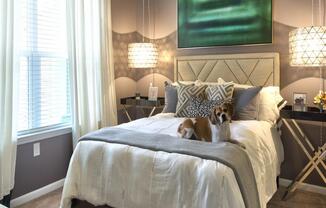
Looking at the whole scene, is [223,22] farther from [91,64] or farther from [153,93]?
[91,64]

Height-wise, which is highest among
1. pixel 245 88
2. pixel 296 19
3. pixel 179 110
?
pixel 296 19

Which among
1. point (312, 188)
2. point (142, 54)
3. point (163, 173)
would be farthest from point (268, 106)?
point (142, 54)

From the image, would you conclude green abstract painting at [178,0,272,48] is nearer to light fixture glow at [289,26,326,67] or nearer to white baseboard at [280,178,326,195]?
light fixture glow at [289,26,326,67]

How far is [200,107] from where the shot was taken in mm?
2906

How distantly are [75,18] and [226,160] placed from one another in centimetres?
245

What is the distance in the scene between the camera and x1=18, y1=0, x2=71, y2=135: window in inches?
114

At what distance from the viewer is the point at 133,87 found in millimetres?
4434

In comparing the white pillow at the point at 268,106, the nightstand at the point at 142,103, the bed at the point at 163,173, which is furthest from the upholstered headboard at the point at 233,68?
the bed at the point at 163,173

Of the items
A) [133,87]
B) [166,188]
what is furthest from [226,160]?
[133,87]

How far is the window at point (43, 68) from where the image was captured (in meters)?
2.90

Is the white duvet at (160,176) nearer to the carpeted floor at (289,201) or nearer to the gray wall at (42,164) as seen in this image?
the carpeted floor at (289,201)

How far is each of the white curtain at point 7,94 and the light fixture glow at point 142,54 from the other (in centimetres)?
158

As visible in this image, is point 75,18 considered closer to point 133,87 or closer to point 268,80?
point 133,87

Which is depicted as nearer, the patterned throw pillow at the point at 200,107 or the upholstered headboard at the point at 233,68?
the patterned throw pillow at the point at 200,107
